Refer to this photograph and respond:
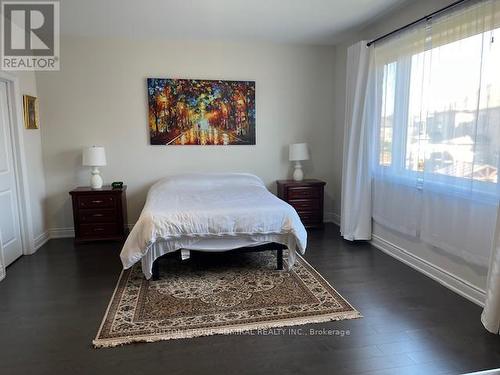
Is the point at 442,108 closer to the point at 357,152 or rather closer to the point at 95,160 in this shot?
the point at 357,152

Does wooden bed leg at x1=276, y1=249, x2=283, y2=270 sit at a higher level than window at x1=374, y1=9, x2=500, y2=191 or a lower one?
lower

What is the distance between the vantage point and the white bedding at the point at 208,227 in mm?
2916

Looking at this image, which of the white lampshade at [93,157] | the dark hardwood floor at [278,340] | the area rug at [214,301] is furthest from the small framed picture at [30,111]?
the area rug at [214,301]

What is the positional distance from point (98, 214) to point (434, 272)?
3.77 m

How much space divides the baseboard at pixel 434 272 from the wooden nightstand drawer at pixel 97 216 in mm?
3248

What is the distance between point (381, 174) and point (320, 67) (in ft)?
6.66

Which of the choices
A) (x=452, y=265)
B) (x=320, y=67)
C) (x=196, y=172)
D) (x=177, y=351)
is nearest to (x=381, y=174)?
(x=452, y=265)

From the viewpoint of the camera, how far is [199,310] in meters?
2.57

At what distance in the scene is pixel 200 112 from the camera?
15.3ft

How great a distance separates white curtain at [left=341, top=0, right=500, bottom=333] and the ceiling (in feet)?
1.53

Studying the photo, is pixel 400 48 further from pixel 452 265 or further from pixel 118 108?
pixel 118 108

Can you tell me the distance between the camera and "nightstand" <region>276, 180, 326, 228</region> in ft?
15.5

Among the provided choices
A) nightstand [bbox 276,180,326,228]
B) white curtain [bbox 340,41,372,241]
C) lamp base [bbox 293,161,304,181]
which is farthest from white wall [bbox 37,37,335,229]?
white curtain [bbox 340,41,372,241]

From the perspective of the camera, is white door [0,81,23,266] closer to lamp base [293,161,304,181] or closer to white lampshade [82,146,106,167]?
white lampshade [82,146,106,167]
